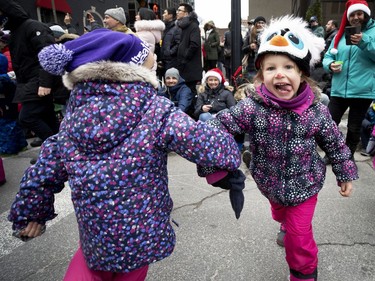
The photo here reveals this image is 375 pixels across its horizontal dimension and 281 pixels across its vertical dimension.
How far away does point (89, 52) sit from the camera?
1356 mm

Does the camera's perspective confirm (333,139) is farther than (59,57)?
Yes

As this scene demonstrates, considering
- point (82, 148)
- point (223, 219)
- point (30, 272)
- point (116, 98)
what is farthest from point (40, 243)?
point (116, 98)

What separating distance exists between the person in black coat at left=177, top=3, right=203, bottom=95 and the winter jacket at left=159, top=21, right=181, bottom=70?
0.24 metres

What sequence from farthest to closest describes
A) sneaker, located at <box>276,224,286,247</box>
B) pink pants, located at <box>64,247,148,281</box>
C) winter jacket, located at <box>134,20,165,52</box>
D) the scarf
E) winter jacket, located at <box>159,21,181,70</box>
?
winter jacket, located at <box>159,21,181,70</box>, winter jacket, located at <box>134,20,165,52</box>, sneaker, located at <box>276,224,286,247</box>, the scarf, pink pants, located at <box>64,247,148,281</box>

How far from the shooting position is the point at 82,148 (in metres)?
1.37

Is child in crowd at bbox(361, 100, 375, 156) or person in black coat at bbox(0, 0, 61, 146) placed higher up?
person in black coat at bbox(0, 0, 61, 146)

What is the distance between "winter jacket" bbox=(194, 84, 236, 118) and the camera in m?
4.72

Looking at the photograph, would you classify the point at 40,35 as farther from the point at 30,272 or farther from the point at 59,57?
the point at 59,57

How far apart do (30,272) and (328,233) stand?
2288mm

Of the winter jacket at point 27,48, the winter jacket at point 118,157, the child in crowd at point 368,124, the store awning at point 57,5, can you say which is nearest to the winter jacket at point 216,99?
the child in crowd at point 368,124

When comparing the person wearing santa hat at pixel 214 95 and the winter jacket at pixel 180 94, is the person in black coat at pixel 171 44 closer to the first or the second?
the winter jacket at pixel 180 94

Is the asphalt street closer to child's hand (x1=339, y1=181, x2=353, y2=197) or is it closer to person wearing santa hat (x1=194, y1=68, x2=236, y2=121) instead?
child's hand (x1=339, y1=181, x2=353, y2=197)

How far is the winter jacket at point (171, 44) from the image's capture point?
595 cm

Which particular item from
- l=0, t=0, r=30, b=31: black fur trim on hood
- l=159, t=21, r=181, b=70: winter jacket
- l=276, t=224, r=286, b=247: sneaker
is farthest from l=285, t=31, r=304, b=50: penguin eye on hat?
l=159, t=21, r=181, b=70: winter jacket
